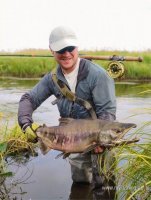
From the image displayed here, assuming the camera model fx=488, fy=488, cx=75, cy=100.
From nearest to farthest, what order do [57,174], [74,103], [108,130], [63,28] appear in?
[108,130]
[63,28]
[74,103]
[57,174]

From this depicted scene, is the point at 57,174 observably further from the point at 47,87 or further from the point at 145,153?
the point at 145,153

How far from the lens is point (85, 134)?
158 inches

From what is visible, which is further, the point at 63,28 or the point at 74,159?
the point at 74,159

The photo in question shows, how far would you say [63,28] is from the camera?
14.9 ft

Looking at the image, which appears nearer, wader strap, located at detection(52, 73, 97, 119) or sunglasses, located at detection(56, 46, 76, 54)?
sunglasses, located at detection(56, 46, 76, 54)

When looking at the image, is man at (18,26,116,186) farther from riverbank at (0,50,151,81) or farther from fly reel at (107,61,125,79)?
riverbank at (0,50,151,81)

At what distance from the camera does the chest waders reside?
15.4 feet

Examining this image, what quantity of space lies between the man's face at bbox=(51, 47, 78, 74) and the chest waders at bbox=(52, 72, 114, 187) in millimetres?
224

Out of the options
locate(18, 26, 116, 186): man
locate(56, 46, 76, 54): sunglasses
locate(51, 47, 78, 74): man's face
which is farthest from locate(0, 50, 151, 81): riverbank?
locate(56, 46, 76, 54): sunglasses

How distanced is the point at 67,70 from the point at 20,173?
1720mm

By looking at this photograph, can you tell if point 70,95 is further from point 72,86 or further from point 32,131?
point 32,131

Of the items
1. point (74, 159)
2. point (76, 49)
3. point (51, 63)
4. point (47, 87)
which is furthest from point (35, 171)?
point (51, 63)

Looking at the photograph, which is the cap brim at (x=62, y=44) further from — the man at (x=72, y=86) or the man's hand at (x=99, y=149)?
the man's hand at (x=99, y=149)

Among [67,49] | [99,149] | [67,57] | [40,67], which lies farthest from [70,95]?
[40,67]
